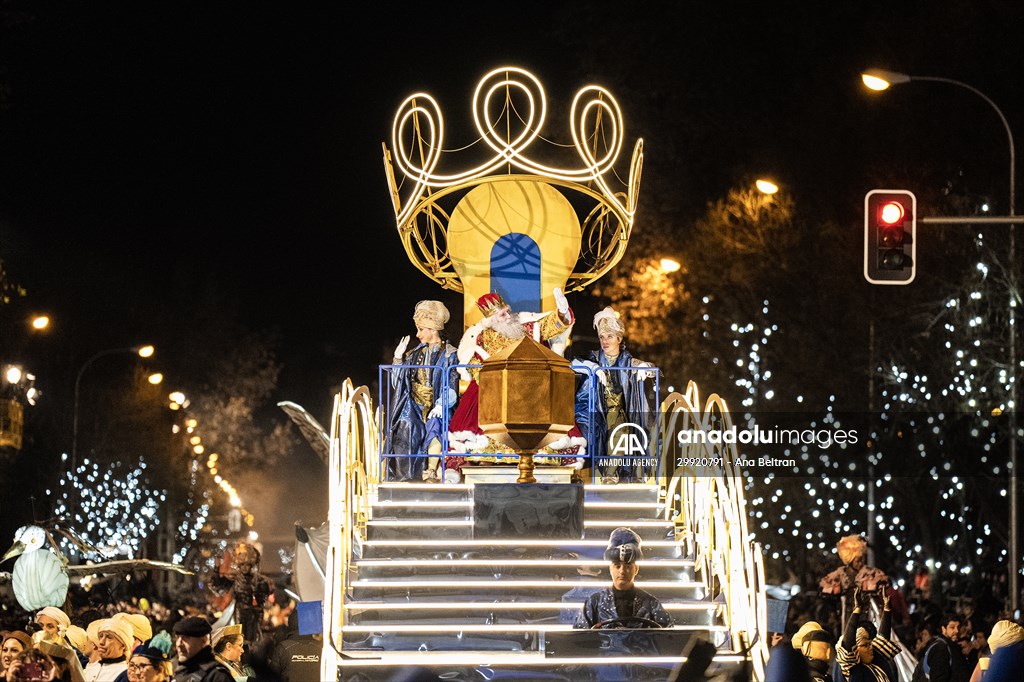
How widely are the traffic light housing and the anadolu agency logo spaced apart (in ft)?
9.81

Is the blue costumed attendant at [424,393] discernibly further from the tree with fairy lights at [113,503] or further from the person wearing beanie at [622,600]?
the tree with fairy lights at [113,503]

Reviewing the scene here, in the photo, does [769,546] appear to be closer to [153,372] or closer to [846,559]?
[846,559]

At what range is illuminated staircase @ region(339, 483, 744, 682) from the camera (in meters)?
11.1

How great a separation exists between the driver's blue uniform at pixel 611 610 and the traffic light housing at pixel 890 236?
6.34 m

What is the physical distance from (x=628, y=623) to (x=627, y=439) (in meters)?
4.94

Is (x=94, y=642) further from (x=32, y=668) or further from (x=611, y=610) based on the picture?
(x=611, y=610)

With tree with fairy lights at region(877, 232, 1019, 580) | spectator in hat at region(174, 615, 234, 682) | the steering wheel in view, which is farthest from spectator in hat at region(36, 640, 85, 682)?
tree with fairy lights at region(877, 232, 1019, 580)

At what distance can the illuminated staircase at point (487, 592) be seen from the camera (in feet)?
36.6

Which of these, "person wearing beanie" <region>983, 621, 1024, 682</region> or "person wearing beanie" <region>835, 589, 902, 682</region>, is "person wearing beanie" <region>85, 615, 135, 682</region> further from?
"person wearing beanie" <region>983, 621, 1024, 682</region>

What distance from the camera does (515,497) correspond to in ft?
43.4

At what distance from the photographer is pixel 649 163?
3447 cm

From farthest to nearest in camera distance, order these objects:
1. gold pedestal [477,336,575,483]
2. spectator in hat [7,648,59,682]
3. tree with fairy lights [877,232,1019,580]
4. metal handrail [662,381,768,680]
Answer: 1. tree with fairy lights [877,232,1019,580]
2. gold pedestal [477,336,575,483]
3. metal handrail [662,381,768,680]
4. spectator in hat [7,648,59,682]

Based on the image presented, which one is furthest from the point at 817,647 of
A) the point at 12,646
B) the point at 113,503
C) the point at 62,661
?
the point at 113,503

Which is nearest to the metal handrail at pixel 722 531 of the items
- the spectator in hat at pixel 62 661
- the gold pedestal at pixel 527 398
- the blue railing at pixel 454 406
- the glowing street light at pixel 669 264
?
the blue railing at pixel 454 406
